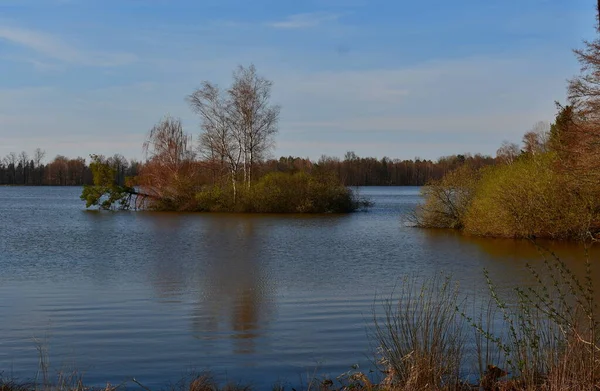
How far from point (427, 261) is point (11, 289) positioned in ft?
36.4

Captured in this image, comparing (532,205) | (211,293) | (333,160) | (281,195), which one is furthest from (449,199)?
(333,160)

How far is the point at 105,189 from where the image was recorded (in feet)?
151

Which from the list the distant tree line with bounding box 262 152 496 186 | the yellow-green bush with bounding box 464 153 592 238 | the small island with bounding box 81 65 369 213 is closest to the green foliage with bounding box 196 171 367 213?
the small island with bounding box 81 65 369 213

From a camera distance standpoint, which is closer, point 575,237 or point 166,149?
point 575,237

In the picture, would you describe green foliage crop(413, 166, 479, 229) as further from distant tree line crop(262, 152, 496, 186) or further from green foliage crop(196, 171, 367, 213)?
distant tree line crop(262, 152, 496, 186)

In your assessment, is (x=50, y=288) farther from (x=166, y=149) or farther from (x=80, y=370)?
(x=166, y=149)

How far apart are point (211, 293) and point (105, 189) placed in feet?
114

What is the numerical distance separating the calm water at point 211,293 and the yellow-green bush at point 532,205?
42.2 inches

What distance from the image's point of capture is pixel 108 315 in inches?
433

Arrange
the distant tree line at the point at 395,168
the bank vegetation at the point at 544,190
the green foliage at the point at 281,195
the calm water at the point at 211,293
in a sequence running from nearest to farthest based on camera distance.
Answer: the calm water at the point at 211,293 → the bank vegetation at the point at 544,190 → the green foliage at the point at 281,195 → the distant tree line at the point at 395,168

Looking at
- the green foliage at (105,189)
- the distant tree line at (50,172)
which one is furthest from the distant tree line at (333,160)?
the green foliage at (105,189)

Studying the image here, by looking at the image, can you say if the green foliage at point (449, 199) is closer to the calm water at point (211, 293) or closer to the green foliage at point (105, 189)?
the calm water at point (211, 293)

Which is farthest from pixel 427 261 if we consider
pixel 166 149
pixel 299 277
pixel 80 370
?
pixel 166 149

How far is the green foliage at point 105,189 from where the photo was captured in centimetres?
4559
